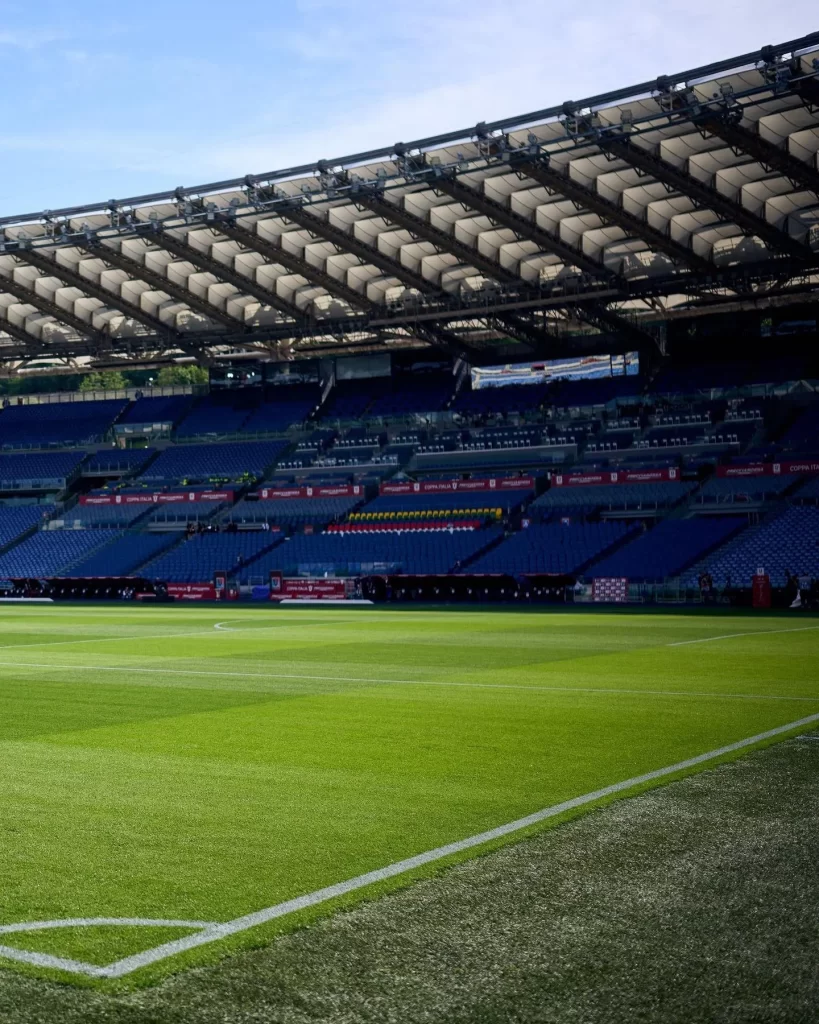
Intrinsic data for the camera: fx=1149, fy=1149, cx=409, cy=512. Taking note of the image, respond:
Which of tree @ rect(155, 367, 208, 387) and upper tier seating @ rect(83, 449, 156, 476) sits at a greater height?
tree @ rect(155, 367, 208, 387)

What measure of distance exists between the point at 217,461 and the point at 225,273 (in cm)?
1981

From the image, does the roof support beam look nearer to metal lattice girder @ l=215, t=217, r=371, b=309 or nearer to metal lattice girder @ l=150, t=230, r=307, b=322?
metal lattice girder @ l=150, t=230, r=307, b=322

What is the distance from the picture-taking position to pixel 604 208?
5144 cm

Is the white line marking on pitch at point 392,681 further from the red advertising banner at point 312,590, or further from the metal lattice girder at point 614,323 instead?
the metal lattice girder at point 614,323

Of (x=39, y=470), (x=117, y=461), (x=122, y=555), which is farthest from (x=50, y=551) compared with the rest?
(x=39, y=470)

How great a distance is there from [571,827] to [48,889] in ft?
12.5

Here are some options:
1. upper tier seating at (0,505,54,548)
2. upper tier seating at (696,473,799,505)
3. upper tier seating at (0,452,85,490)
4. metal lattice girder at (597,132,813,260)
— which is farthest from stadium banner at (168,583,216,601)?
metal lattice girder at (597,132,813,260)

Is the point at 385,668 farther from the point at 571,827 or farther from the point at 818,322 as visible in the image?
the point at 818,322

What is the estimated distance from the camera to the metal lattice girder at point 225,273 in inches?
2395

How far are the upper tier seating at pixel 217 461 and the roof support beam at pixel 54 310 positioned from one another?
9985 millimetres

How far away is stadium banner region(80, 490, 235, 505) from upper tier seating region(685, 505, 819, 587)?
34.6 meters

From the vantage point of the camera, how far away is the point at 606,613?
144 feet

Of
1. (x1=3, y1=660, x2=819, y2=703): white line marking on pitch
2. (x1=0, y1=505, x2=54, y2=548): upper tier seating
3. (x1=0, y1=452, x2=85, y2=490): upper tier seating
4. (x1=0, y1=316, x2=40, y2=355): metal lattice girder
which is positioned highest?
(x1=0, y1=316, x2=40, y2=355): metal lattice girder

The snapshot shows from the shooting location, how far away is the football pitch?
6.81 meters
